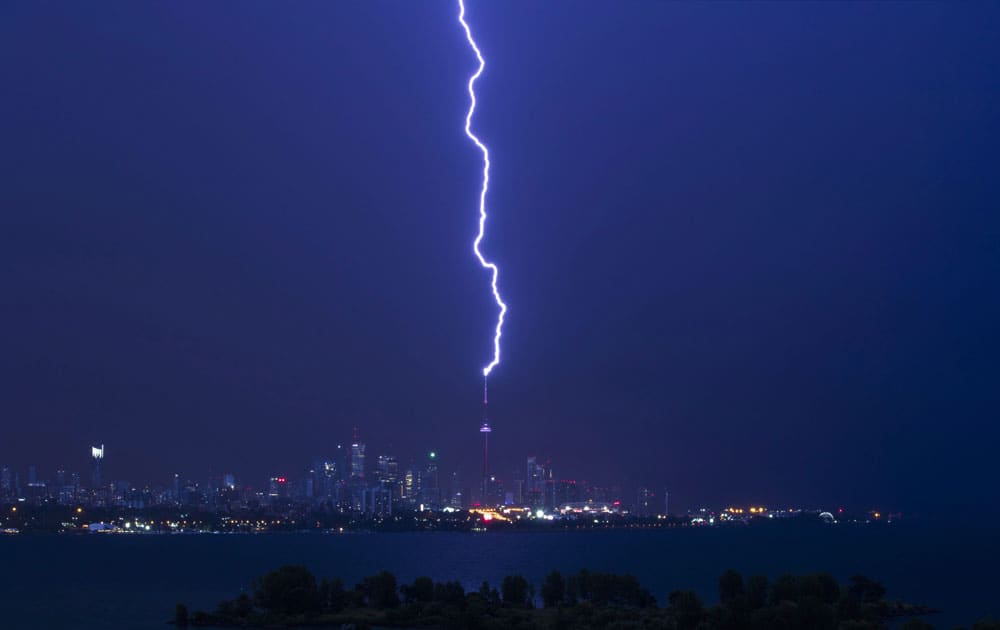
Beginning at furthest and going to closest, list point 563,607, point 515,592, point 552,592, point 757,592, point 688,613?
1. point 515,592
2. point 552,592
3. point 563,607
4. point 757,592
5. point 688,613

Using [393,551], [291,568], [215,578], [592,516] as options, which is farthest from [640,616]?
[592,516]

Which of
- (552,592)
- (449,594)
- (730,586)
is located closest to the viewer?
(730,586)

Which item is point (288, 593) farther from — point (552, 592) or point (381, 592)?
point (552, 592)

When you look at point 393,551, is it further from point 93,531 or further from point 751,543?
point 93,531

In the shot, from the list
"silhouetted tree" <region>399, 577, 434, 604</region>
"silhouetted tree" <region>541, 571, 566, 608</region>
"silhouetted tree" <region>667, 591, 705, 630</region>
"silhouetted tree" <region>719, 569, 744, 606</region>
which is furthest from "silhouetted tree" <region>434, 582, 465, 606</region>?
"silhouetted tree" <region>719, 569, 744, 606</region>

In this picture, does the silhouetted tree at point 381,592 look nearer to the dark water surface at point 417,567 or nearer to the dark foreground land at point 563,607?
the dark foreground land at point 563,607

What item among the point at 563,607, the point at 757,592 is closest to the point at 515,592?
the point at 563,607
